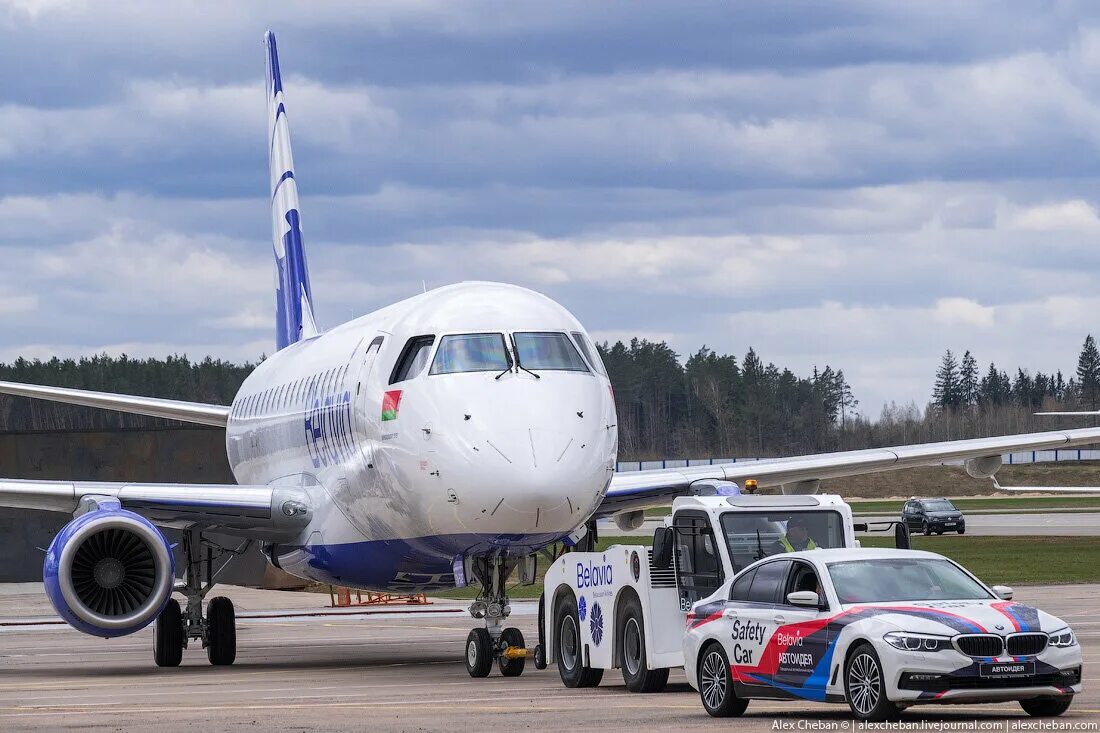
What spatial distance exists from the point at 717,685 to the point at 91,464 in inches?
1770

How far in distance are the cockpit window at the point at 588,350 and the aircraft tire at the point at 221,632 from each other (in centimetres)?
872

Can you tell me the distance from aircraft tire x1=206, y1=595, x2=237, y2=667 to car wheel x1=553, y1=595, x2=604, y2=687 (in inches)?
311

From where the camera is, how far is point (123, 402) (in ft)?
103

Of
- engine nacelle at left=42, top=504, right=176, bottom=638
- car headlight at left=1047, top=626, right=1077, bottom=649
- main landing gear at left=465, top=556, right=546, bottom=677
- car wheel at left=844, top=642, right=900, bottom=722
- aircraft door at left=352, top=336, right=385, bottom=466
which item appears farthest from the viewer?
engine nacelle at left=42, top=504, right=176, bottom=638

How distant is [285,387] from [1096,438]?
1215 centimetres

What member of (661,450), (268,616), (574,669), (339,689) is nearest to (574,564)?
(574,669)

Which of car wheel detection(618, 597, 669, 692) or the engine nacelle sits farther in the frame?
the engine nacelle

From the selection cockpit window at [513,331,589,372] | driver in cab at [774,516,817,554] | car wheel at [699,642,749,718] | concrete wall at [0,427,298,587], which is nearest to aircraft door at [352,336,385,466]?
cockpit window at [513,331,589,372]

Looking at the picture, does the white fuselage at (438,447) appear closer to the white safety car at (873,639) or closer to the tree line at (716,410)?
the white safety car at (873,639)

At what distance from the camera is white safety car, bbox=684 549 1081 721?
14.1m

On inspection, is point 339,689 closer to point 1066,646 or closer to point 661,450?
point 1066,646

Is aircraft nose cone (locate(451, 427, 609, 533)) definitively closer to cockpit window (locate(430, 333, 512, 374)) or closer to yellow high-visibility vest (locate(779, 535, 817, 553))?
cockpit window (locate(430, 333, 512, 374))

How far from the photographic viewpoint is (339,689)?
68.6ft

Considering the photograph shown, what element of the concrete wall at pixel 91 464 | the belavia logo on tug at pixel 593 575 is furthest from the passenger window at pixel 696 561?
the concrete wall at pixel 91 464
